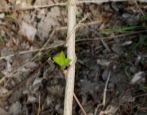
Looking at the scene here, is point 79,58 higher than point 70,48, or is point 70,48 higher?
point 70,48

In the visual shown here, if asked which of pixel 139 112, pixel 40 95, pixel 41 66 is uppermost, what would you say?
pixel 41 66

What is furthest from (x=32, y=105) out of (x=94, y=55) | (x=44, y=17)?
(x=44, y=17)

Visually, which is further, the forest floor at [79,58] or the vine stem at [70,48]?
the forest floor at [79,58]

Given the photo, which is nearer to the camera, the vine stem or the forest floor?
the vine stem

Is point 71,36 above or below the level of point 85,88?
above

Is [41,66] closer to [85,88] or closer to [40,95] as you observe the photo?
[40,95]

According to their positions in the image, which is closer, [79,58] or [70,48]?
[70,48]

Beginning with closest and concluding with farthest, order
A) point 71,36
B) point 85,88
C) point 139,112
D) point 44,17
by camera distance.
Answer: point 71,36 < point 139,112 < point 85,88 < point 44,17

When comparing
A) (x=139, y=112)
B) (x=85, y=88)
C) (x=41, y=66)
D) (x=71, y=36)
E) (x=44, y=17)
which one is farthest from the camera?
(x=44, y=17)
